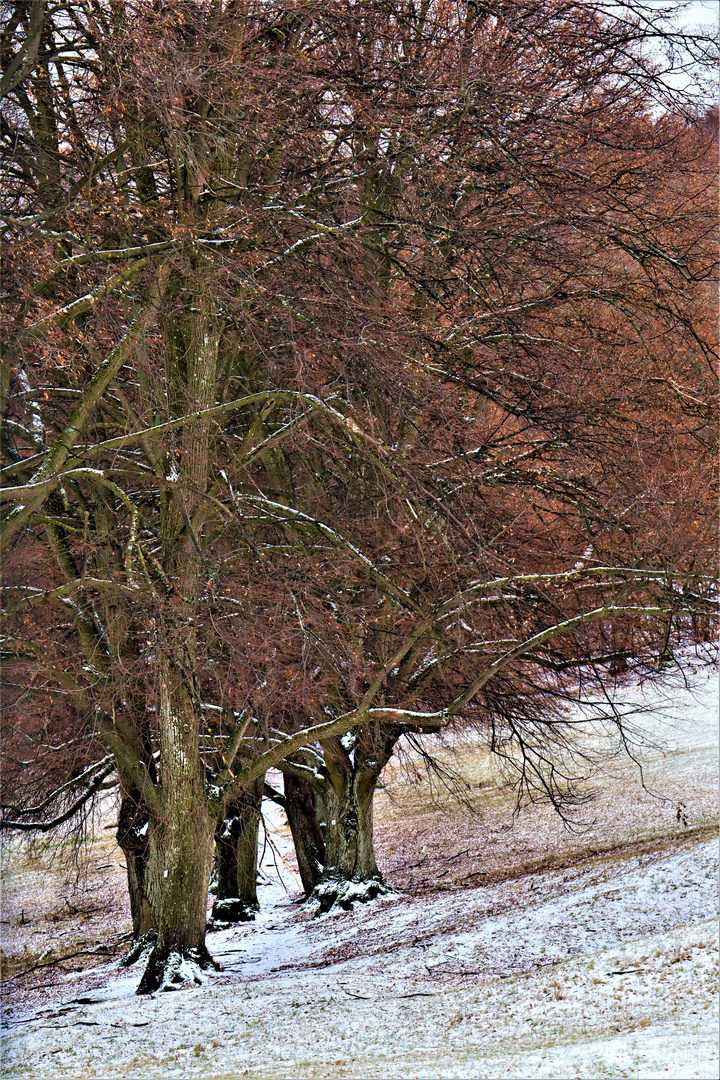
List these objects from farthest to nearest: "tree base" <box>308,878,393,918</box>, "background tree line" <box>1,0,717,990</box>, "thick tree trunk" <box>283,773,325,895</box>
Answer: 1. "thick tree trunk" <box>283,773,325,895</box>
2. "tree base" <box>308,878,393,918</box>
3. "background tree line" <box>1,0,717,990</box>

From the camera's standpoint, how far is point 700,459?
13.0m

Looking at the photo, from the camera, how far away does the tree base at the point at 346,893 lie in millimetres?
14734

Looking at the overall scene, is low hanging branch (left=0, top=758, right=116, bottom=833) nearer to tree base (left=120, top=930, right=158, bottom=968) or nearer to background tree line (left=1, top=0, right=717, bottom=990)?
background tree line (left=1, top=0, right=717, bottom=990)

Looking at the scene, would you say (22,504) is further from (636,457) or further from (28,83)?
(636,457)

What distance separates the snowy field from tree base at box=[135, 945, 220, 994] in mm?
178

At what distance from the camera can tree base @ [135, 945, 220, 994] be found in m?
10.3

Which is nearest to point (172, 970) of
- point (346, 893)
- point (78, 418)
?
point (346, 893)

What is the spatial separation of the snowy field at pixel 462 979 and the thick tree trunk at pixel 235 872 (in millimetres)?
548

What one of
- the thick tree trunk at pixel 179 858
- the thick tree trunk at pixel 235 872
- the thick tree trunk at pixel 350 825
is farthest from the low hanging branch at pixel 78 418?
the thick tree trunk at pixel 235 872

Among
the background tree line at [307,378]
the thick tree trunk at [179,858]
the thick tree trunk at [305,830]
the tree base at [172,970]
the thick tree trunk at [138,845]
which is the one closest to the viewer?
the background tree line at [307,378]

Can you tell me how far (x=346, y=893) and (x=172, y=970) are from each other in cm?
491

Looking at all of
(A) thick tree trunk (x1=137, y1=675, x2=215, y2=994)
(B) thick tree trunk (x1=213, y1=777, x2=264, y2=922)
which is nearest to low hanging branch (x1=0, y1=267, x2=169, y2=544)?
(A) thick tree trunk (x1=137, y1=675, x2=215, y2=994)

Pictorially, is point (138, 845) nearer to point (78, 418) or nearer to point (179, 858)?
point (179, 858)

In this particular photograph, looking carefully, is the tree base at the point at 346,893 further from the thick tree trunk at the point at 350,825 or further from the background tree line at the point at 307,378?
the background tree line at the point at 307,378
